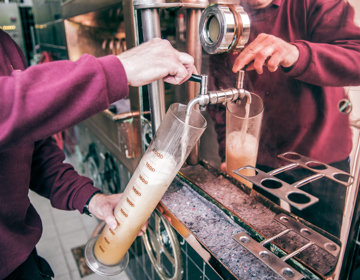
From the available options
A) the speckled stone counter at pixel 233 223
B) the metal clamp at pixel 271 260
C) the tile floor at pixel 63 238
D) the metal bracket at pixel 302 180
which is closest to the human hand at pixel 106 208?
the speckled stone counter at pixel 233 223

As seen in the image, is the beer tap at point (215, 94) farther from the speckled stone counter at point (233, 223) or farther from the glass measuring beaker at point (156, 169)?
the speckled stone counter at point (233, 223)

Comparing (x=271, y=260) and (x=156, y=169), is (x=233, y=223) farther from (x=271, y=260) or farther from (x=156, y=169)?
(x=156, y=169)

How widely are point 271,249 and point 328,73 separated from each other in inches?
19.4

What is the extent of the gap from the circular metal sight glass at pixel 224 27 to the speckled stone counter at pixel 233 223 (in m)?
0.50

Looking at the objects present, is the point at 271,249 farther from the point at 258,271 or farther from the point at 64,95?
the point at 64,95

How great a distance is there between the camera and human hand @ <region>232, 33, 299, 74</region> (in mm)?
676

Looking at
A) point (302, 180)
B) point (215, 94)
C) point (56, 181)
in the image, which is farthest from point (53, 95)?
point (56, 181)

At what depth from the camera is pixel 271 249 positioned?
2.49ft

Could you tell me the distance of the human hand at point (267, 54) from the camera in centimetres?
68

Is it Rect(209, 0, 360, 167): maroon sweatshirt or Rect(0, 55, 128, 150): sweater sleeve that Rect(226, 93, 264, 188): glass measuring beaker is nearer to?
Rect(209, 0, 360, 167): maroon sweatshirt

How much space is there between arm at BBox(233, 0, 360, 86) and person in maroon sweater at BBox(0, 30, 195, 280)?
23 centimetres

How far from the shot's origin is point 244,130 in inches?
32.9

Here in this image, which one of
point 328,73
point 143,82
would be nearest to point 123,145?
point 143,82

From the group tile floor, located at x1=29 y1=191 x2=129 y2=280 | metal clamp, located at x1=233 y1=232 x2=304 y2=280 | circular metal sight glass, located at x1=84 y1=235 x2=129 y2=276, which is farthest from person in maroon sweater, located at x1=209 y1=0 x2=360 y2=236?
tile floor, located at x1=29 y1=191 x2=129 y2=280
